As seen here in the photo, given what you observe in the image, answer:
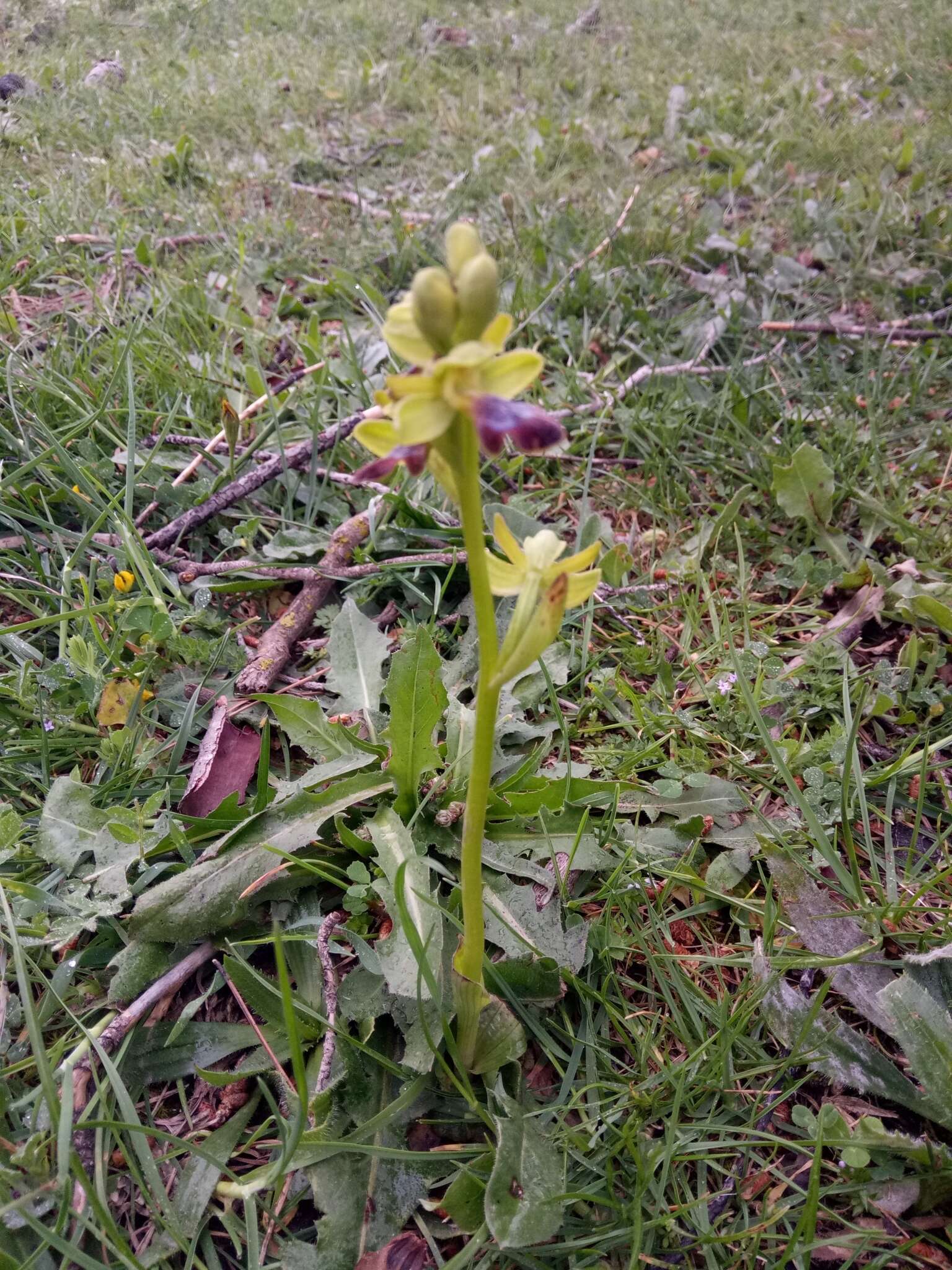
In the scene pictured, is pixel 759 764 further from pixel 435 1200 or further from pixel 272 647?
pixel 272 647

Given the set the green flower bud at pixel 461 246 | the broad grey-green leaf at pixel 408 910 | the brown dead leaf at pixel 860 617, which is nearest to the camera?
the green flower bud at pixel 461 246

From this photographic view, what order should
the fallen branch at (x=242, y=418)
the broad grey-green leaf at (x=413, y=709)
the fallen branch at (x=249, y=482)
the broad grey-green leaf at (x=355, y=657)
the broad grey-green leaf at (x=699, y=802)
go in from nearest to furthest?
the broad grey-green leaf at (x=413, y=709), the broad grey-green leaf at (x=699, y=802), the broad grey-green leaf at (x=355, y=657), the fallen branch at (x=249, y=482), the fallen branch at (x=242, y=418)

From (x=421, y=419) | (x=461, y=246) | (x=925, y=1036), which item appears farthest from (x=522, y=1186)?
(x=461, y=246)

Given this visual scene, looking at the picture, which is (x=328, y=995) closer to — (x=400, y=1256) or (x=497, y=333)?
(x=400, y=1256)

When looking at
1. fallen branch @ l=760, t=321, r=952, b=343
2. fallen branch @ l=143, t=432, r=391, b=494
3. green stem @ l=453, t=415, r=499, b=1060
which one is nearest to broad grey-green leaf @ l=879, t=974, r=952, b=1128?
green stem @ l=453, t=415, r=499, b=1060

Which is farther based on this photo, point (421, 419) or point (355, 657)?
point (355, 657)

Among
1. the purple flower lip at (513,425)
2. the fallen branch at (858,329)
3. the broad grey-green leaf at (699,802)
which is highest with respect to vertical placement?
the purple flower lip at (513,425)

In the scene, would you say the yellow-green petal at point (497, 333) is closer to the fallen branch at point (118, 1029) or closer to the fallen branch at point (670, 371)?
the fallen branch at point (118, 1029)

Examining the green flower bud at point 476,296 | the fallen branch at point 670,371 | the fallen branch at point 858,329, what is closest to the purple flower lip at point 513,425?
the green flower bud at point 476,296
